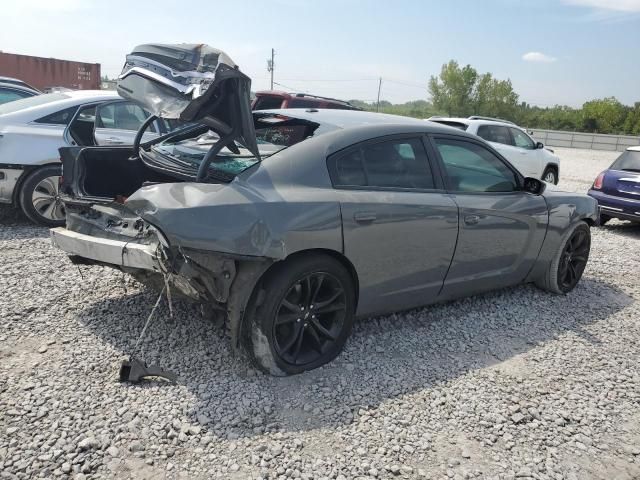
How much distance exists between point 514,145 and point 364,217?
9.83 m

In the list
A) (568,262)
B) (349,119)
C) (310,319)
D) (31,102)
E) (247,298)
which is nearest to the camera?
(247,298)

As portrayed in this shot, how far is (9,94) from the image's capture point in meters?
9.45

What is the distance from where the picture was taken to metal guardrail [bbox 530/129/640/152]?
37531 mm

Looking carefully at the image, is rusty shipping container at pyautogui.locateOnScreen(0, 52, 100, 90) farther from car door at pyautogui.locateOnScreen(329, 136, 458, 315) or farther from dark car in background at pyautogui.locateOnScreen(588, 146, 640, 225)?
car door at pyautogui.locateOnScreen(329, 136, 458, 315)

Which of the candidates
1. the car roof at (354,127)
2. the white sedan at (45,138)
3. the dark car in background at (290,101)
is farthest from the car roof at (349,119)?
the dark car in background at (290,101)

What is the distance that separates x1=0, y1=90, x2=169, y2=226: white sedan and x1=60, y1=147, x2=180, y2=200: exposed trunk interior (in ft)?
6.61

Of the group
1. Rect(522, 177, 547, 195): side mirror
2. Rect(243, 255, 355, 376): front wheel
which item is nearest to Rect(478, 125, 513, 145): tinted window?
Rect(522, 177, 547, 195): side mirror

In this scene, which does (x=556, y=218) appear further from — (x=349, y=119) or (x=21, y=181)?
(x=21, y=181)

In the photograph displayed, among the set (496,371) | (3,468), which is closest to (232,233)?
(3,468)

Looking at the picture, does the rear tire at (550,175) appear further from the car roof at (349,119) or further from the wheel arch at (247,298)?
the wheel arch at (247,298)

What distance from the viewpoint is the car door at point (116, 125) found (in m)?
6.55

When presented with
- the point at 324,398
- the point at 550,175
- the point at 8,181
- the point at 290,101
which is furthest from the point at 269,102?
the point at 550,175

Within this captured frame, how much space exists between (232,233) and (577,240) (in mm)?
3748

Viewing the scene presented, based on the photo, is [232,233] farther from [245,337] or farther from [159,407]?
[159,407]
